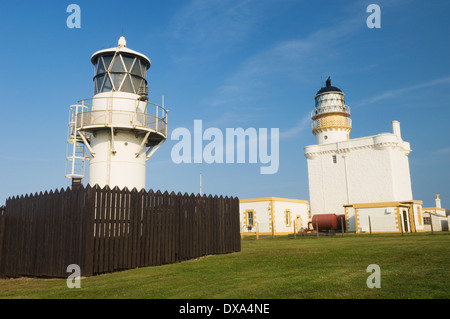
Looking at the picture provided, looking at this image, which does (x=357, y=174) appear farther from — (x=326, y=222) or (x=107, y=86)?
(x=107, y=86)

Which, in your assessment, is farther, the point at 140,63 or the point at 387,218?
the point at 387,218

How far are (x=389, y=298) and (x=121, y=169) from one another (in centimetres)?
1310

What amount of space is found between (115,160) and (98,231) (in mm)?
6133

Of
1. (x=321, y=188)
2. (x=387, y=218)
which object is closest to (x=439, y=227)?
(x=387, y=218)

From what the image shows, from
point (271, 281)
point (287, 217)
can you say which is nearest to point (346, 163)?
point (287, 217)

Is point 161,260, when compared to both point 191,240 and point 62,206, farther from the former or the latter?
point 62,206

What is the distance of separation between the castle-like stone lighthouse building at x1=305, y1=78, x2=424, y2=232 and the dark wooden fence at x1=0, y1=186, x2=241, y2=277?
2319 cm

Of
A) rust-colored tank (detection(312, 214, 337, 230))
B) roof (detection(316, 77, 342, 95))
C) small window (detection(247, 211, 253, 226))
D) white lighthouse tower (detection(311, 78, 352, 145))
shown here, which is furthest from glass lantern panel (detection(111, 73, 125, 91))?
roof (detection(316, 77, 342, 95))

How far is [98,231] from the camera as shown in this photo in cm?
1073

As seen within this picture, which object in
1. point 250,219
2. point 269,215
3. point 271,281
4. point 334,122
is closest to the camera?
point 271,281

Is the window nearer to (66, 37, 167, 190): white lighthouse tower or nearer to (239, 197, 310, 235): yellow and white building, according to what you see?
(239, 197, 310, 235): yellow and white building

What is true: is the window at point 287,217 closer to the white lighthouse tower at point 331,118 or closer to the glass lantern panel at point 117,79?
the white lighthouse tower at point 331,118

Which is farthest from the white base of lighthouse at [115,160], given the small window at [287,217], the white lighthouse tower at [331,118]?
the white lighthouse tower at [331,118]
